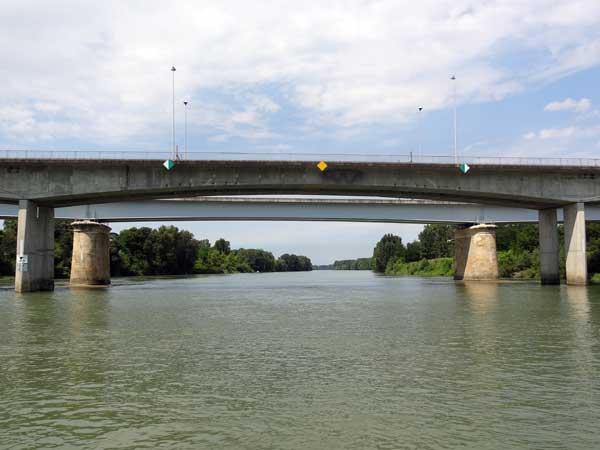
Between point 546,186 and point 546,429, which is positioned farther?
point 546,186

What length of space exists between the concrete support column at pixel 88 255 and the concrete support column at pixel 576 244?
52714 millimetres

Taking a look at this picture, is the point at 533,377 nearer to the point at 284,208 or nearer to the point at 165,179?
the point at 165,179

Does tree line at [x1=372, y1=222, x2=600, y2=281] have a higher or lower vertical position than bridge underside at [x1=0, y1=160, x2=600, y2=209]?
lower

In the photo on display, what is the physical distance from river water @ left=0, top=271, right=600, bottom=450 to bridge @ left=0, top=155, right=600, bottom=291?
2555 cm

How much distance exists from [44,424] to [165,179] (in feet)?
134

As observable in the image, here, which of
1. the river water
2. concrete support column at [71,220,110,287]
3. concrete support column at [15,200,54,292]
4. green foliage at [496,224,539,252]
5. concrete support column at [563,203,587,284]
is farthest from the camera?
green foliage at [496,224,539,252]

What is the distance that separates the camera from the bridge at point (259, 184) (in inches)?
→ 1900

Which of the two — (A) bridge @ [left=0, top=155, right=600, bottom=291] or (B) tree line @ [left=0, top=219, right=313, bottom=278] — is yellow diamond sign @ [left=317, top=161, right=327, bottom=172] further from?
(B) tree line @ [left=0, top=219, right=313, bottom=278]

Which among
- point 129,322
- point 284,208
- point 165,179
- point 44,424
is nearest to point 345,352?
point 44,424

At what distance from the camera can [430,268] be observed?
465ft

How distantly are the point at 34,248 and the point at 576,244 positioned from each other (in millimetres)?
48169

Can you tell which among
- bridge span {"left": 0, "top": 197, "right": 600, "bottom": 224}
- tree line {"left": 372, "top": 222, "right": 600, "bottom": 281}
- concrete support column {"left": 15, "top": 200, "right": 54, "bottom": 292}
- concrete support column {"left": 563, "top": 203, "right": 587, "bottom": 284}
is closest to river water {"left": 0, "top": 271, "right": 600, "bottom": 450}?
concrete support column {"left": 15, "top": 200, "right": 54, "bottom": 292}

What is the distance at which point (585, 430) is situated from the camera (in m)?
9.34

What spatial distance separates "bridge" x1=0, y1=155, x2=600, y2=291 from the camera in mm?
48250
